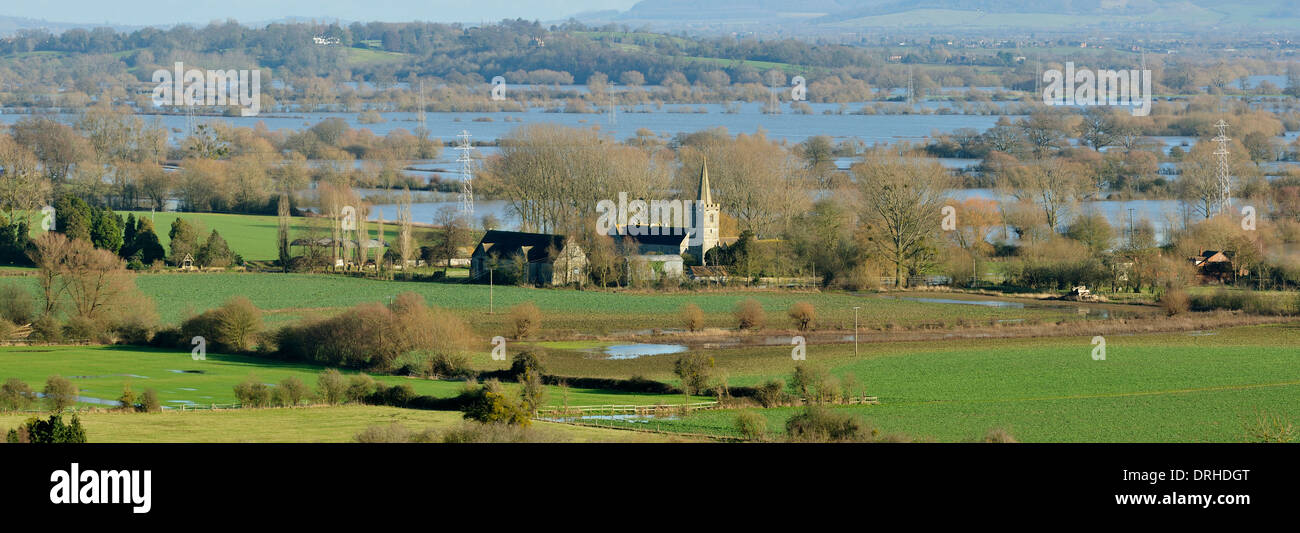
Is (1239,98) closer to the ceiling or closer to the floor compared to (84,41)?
closer to the floor

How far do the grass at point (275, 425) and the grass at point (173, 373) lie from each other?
5.94ft

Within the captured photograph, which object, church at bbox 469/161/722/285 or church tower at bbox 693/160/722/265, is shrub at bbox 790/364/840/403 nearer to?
church at bbox 469/161/722/285

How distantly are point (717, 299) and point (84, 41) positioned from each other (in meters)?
174

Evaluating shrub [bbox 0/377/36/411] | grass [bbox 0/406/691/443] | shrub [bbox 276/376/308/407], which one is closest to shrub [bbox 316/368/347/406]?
shrub [bbox 276/376/308/407]

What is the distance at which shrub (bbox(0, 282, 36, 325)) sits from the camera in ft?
115

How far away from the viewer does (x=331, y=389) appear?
2584cm

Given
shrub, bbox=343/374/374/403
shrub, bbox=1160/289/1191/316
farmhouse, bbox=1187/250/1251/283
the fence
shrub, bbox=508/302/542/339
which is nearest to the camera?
the fence

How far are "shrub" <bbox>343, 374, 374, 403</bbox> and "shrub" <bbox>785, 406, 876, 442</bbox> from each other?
9.02 m

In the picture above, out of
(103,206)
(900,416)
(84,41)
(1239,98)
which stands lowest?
(900,416)

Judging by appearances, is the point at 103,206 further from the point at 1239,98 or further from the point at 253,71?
the point at 1239,98

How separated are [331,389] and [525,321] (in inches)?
401

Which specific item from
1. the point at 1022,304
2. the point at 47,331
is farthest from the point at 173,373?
the point at 1022,304
